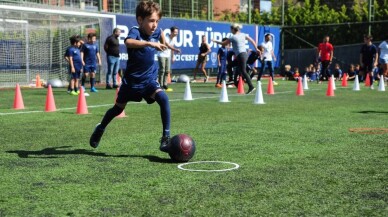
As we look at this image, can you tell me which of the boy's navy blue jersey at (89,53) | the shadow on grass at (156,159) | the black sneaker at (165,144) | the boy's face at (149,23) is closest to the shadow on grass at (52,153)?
the shadow on grass at (156,159)

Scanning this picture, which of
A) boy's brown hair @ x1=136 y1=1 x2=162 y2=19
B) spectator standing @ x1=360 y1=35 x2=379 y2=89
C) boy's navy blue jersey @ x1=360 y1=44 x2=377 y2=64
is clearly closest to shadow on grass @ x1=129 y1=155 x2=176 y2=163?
boy's brown hair @ x1=136 y1=1 x2=162 y2=19

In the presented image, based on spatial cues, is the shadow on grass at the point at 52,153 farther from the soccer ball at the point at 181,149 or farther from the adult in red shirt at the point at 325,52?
the adult in red shirt at the point at 325,52

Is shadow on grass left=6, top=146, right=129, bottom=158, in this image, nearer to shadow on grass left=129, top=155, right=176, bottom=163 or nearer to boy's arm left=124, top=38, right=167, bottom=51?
shadow on grass left=129, top=155, right=176, bottom=163

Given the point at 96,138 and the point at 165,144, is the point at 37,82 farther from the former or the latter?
the point at 165,144

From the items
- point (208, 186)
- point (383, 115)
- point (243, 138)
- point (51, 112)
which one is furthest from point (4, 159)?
point (383, 115)

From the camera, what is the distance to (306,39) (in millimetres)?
35938

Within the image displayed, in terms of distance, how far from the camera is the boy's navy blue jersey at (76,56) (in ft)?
58.1

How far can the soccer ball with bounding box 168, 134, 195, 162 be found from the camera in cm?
624

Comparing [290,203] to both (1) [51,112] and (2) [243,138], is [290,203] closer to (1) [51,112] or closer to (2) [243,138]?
(2) [243,138]

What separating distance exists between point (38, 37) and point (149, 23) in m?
17.9

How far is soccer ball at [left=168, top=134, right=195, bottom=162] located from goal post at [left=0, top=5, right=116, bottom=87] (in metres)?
16.1

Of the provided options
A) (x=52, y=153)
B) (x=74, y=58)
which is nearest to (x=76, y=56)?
(x=74, y=58)

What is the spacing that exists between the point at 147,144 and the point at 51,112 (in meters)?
5.16

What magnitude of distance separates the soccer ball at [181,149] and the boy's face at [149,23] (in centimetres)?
132
